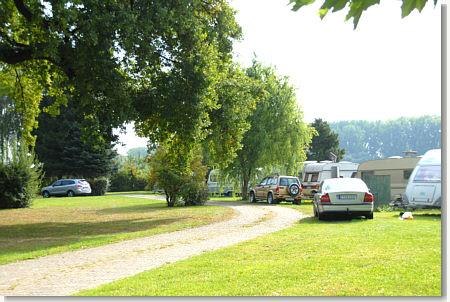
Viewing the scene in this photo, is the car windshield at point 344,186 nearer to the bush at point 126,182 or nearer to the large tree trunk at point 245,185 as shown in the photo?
the large tree trunk at point 245,185

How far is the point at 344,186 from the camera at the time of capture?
45.1 feet

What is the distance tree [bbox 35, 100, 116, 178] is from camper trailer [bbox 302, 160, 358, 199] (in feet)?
57.8

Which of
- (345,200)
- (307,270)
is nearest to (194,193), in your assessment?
(345,200)

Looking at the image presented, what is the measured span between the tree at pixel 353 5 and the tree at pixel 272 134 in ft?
79.8

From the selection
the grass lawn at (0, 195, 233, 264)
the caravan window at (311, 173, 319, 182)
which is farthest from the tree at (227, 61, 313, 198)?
the grass lawn at (0, 195, 233, 264)

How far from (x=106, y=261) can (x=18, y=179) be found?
17.3 m

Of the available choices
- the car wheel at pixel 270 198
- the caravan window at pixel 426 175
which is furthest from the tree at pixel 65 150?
the caravan window at pixel 426 175

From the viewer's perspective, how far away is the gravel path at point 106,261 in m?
6.14

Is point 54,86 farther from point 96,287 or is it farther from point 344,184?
point 96,287

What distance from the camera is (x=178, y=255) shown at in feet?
27.4

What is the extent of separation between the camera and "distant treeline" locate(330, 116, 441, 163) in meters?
7.33

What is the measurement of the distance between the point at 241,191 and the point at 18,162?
1244 centimetres

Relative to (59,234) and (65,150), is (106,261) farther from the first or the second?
(65,150)

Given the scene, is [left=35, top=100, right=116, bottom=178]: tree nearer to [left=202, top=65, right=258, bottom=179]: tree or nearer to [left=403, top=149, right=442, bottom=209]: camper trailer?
[left=202, top=65, right=258, bottom=179]: tree
